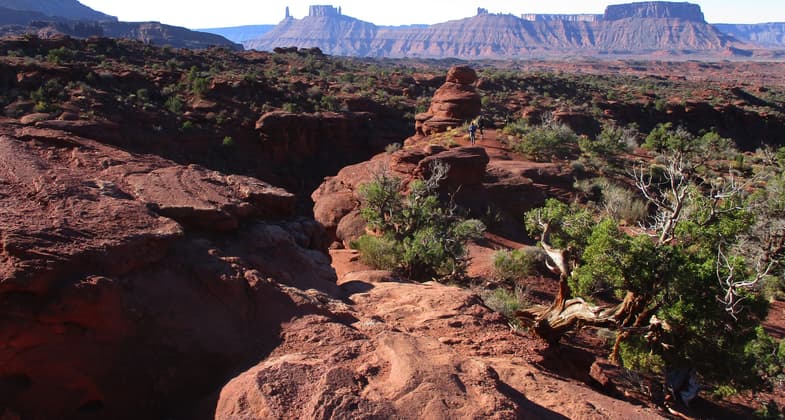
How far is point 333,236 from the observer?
644 inches

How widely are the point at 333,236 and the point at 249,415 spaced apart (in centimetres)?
1273

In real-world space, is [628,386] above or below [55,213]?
below

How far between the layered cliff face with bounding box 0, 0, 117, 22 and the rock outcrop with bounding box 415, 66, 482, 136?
12344cm

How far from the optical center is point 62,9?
133 m

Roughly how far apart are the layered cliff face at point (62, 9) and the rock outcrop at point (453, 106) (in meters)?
123

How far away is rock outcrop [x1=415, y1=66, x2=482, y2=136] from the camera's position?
26.2 meters

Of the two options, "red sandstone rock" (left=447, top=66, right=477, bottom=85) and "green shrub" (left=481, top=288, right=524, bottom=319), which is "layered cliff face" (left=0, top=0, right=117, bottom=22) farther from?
"green shrub" (left=481, top=288, right=524, bottom=319)

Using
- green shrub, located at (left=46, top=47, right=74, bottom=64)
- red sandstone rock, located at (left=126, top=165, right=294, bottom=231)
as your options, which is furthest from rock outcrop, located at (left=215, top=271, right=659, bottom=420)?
green shrub, located at (left=46, top=47, right=74, bottom=64)

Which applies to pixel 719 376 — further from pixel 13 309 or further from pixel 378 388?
pixel 13 309

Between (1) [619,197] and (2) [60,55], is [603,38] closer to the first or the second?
(2) [60,55]

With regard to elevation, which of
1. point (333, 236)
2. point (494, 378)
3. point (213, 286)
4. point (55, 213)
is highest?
point (55, 213)

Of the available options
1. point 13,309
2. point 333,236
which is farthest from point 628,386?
point 333,236

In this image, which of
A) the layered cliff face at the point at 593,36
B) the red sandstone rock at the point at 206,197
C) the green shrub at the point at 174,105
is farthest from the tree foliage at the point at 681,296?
the layered cliff face at the point at 593,36

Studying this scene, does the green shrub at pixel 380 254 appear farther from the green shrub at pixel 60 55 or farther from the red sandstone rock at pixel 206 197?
the green shrub at pixel 60 55
